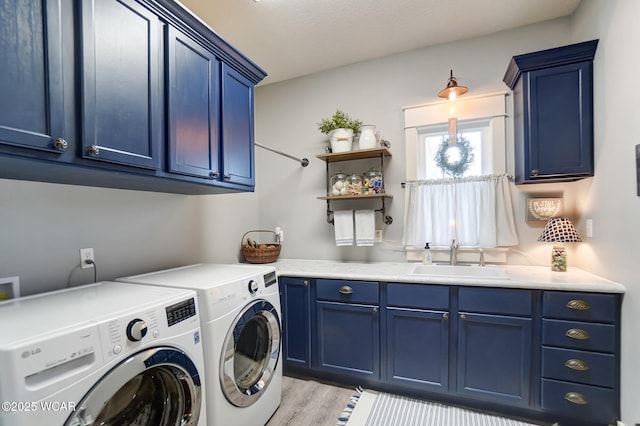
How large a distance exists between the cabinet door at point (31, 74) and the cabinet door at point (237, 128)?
0.88m

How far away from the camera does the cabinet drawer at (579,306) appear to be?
160 centimetres

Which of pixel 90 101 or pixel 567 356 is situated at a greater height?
pixel 90 101

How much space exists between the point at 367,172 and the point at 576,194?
5.05ft

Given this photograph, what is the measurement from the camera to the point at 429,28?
88.5 inches

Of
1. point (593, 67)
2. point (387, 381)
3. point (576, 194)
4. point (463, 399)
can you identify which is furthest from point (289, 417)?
point (593, 67)

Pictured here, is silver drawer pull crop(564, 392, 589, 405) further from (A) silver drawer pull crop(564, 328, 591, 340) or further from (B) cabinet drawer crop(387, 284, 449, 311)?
(B) cabinet drawer crop(387, 284, 449, 311)

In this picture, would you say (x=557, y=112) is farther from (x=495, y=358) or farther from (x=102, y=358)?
(x=102, y=358)

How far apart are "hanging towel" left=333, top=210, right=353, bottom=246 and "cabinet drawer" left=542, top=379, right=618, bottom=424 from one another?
5.14 ft

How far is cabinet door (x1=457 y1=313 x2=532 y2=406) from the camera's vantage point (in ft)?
5.72

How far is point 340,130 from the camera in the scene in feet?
8.45

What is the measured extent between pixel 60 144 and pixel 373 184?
80.6 inches

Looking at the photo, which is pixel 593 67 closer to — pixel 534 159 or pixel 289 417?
pixel 534 159

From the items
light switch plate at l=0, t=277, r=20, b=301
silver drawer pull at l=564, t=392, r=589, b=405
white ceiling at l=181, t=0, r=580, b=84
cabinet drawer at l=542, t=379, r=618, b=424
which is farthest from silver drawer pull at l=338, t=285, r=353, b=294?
white ceiling at l=181, t=0, r=580, b=84

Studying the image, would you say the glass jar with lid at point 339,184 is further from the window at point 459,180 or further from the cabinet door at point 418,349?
the cabinet door at point 418,349
